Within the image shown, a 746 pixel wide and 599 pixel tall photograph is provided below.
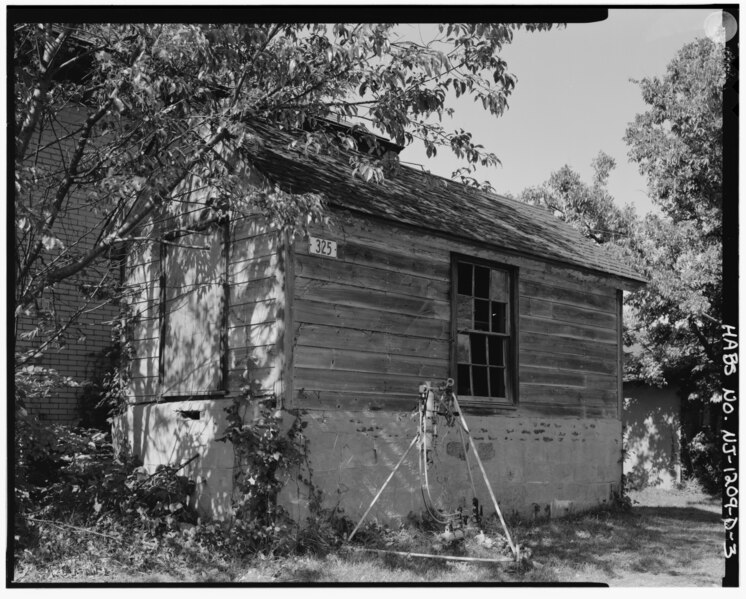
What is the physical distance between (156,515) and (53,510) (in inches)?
41.4

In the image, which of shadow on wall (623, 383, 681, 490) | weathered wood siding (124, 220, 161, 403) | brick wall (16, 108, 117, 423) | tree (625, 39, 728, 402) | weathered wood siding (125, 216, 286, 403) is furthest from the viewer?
shadow on wall (623, 383, 681, 490)

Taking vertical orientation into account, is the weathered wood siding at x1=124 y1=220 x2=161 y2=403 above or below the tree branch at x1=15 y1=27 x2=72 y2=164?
below

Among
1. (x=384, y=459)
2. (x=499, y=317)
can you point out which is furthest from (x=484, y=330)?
(x=384, y=459)

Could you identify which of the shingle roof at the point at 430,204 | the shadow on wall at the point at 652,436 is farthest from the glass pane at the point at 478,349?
the shadow on wall at the point at 652,436

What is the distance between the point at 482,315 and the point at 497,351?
57 centimetres

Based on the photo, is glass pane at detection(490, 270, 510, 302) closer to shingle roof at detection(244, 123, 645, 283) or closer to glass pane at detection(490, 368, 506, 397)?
shingle roof at detection(244, 123, 645, 283)

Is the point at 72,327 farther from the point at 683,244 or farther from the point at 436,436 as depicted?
the point at 683,244

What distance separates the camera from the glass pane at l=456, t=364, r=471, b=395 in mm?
11297

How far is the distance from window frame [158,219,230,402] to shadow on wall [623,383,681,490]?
40.6 ft

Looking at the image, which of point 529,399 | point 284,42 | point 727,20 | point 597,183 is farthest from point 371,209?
point 597,183

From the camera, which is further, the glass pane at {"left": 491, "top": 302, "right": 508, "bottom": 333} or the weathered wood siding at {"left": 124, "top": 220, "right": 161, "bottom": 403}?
the glass pane at {"left": 491, "top": 302, "right": 508, "bottom": 333}

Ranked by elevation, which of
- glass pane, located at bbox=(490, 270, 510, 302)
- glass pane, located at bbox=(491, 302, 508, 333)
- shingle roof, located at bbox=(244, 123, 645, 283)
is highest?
shingle roof, located at bbox=(244, 123, 645, 283)

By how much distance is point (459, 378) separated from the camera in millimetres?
11305

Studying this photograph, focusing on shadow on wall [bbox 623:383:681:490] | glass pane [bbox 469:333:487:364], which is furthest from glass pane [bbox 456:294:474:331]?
shadow on wall [bbox 623:383:681:490]
